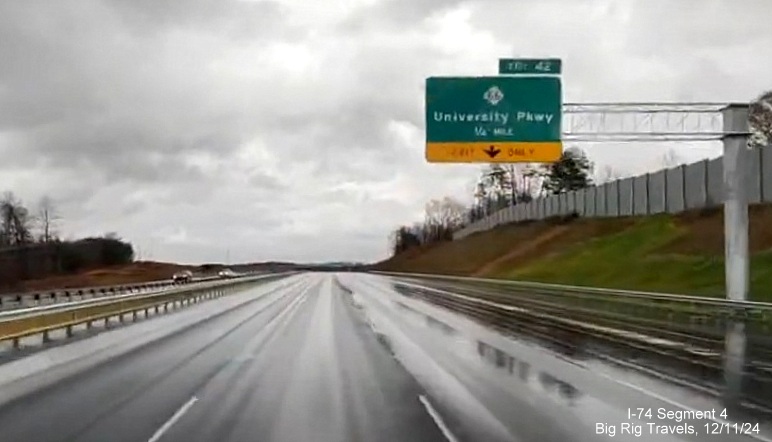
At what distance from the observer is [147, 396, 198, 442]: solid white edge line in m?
12.0

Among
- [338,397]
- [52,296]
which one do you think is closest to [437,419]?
[338,397]

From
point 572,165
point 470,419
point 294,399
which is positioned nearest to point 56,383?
point 294,399

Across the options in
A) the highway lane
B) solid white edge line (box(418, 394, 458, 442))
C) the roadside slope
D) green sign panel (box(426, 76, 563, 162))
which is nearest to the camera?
solid white edge line (box(418, 394, 458, 442))

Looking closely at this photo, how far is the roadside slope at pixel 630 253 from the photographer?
55.1m

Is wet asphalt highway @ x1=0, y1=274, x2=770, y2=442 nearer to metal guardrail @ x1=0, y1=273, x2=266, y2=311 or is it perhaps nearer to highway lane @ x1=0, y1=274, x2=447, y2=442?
highway lane @ x1=0, y1=274, x2=447, y2=442

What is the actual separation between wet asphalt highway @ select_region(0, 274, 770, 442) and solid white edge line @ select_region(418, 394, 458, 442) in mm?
23

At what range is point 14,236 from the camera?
458 feet

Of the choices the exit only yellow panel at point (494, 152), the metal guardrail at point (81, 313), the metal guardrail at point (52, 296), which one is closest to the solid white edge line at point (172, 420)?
the metal guardrail at point (81, 313)

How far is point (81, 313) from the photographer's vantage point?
33719 mm

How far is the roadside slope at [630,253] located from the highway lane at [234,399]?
2669 centimetres

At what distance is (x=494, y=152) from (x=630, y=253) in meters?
39.4

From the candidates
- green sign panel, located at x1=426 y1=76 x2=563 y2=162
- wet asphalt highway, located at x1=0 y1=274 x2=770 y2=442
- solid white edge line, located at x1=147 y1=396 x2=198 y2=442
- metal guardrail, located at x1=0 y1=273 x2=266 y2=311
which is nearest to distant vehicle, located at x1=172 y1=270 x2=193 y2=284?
metal guardrail, located at x1=0 y1=273 x2=266 y2=311

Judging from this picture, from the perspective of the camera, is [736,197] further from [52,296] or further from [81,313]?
[52,296]

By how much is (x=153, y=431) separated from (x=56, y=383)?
6345 millimetres
